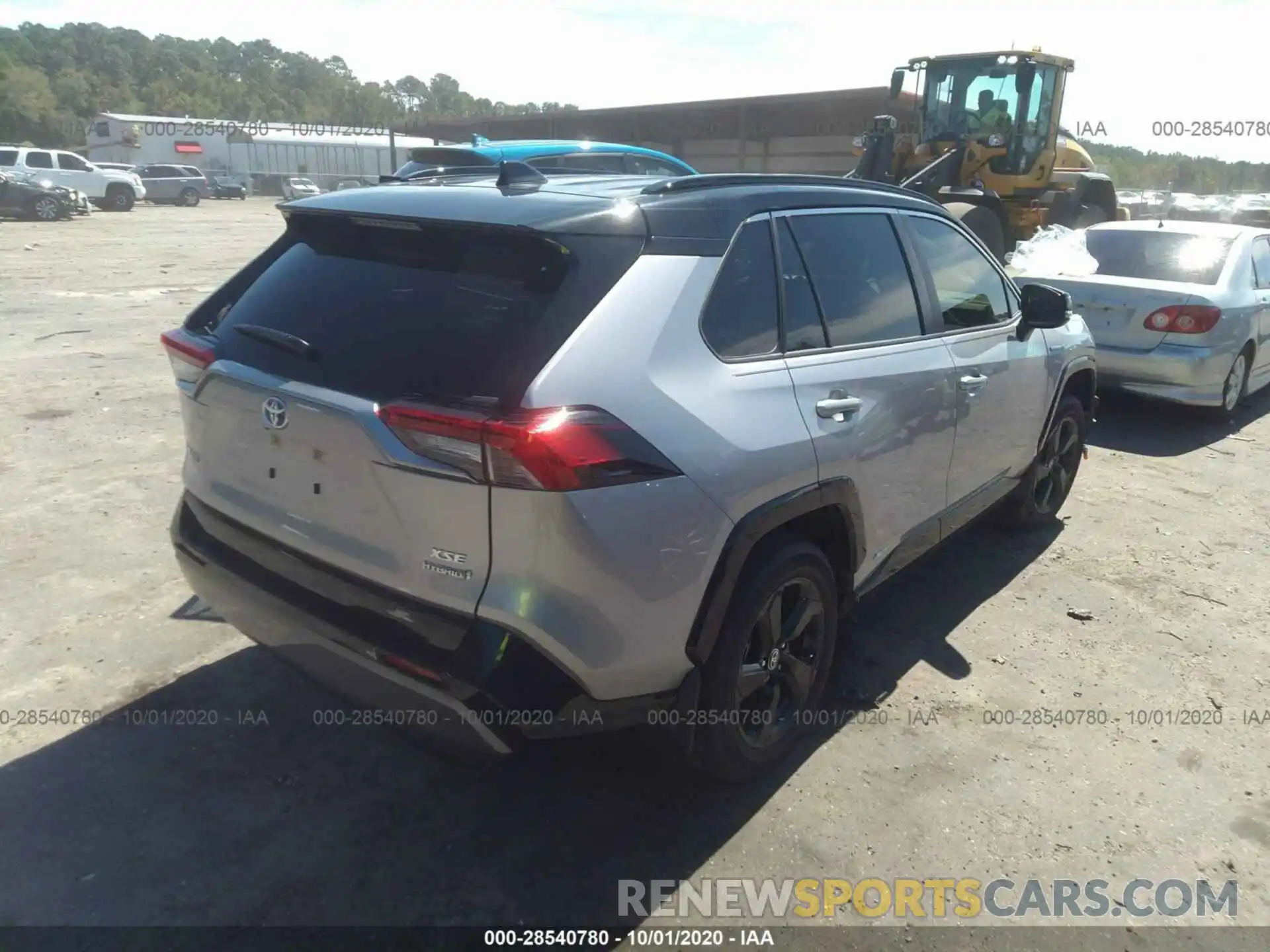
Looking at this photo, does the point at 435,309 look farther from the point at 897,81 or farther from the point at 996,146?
the point at 897,81

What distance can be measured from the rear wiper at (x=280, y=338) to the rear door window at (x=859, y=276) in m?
1.60

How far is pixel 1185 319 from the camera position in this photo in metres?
6.80

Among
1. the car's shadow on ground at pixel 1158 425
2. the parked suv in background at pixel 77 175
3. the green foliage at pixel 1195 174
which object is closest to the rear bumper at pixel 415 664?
the car's shadow on ground at pixel 1158 425

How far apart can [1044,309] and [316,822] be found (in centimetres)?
377

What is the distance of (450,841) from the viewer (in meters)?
2.71

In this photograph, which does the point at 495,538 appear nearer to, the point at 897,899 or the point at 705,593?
the point at 705,593

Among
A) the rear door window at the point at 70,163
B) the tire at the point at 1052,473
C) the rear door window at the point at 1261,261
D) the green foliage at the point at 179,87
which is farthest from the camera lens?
the green foliage at the point at 179,87

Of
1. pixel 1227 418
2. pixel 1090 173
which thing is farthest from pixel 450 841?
pixel 1090 173

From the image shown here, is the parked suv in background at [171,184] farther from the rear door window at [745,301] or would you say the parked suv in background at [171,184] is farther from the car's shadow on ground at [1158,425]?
the rear door window at [745,301]

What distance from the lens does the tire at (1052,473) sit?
4.85 meters

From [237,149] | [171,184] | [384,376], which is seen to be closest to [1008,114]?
[384,376]

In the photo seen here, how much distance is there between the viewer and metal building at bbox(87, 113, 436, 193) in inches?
2222

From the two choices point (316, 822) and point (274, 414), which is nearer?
point (274, 414)

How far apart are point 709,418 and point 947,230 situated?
85.6 inches
